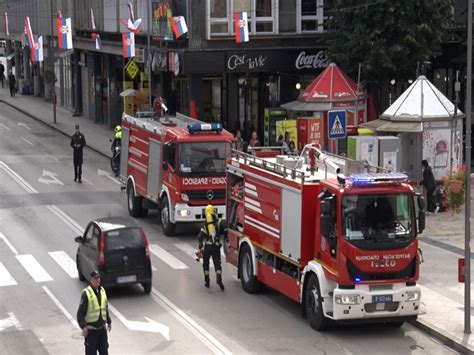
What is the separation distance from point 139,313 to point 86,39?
3996 centimetres

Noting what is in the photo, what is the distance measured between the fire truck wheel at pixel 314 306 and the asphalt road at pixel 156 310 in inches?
9.3

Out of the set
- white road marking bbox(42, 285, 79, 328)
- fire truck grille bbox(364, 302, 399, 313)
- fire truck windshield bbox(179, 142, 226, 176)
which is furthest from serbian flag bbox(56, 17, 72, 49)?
fire truck grille bbox(364, 302, 399, 313)

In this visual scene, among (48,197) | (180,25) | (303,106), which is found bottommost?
(48,197)

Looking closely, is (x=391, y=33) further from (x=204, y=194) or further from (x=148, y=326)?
(x=148, y=326)

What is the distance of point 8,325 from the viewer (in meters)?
19.8

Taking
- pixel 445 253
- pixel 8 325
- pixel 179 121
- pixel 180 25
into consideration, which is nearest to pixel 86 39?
pixel 180 25

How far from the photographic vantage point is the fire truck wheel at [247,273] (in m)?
22.1

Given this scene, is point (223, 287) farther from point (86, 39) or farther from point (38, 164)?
point (86, 39)

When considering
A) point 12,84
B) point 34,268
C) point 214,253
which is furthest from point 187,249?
point 12,84

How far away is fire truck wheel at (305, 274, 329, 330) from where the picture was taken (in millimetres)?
18750

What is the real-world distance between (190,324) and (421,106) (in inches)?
598

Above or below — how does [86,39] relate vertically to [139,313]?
above

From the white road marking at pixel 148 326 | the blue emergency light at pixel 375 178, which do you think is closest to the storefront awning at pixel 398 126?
the blue emergency light at pixel 375 178

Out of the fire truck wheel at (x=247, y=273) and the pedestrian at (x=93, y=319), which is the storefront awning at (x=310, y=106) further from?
the pedestrian at (x=93, y=319)
